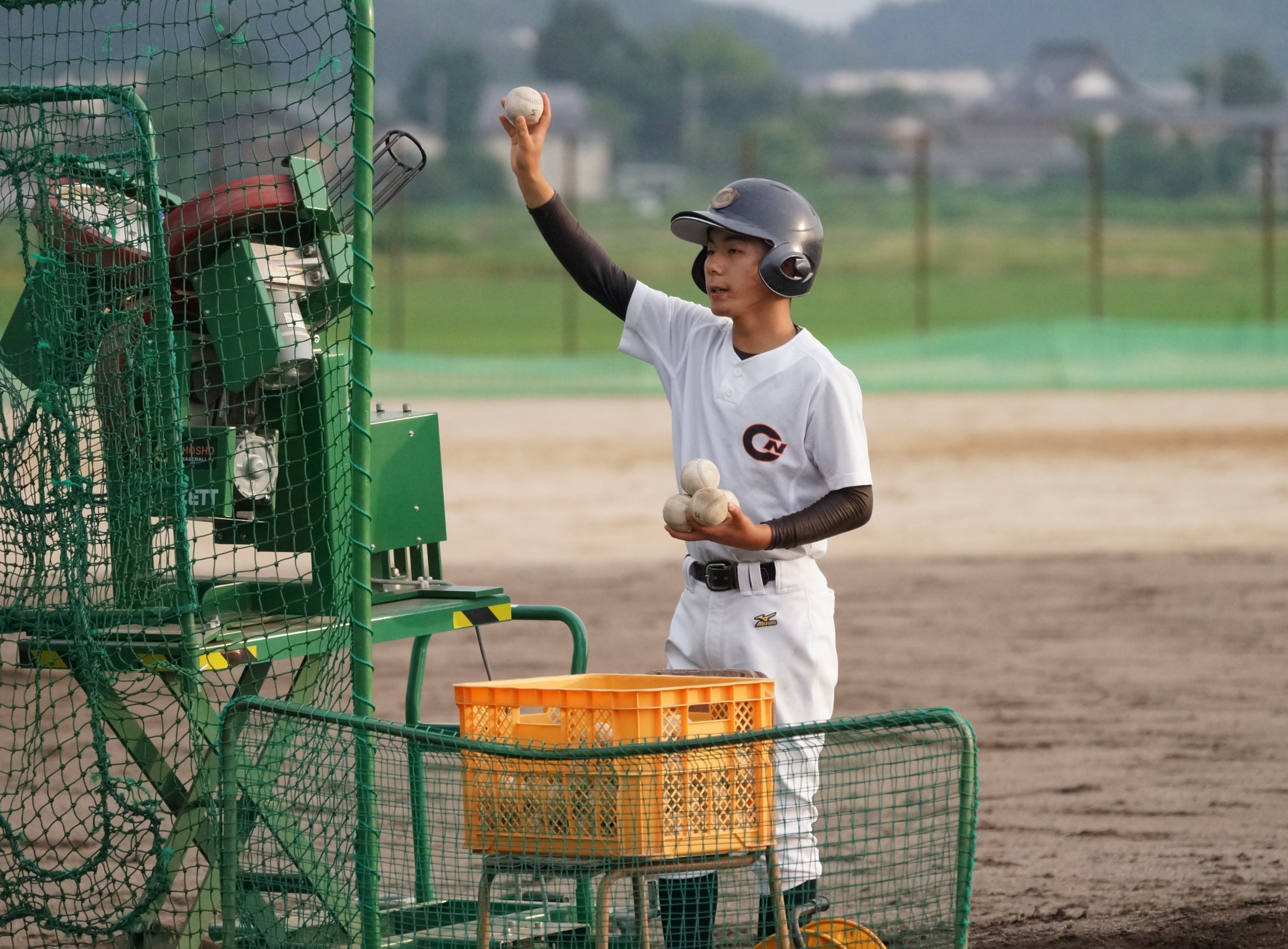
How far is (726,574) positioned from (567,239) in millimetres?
962

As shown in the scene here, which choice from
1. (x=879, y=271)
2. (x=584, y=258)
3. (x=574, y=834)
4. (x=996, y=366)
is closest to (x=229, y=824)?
(x=574, y=834)

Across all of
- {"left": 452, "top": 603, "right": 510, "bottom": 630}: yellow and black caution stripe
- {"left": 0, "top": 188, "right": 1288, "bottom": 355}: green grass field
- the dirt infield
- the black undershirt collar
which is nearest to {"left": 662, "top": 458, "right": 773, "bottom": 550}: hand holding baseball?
the black undershirt collar

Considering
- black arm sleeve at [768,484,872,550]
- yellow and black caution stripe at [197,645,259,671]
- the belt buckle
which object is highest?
black arm sleeve at [768,484,872,550]

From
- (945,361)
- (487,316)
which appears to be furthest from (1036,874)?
(487,316)

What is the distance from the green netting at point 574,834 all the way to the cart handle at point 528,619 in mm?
346

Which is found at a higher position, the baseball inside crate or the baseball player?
the baseball player

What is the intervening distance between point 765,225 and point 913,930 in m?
1.62

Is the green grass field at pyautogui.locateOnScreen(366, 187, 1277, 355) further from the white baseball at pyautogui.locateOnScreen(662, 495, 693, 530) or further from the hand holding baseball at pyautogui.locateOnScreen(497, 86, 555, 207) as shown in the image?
the white baseball at pyautogui.locateOnScreen(662, 495, 693, 530)

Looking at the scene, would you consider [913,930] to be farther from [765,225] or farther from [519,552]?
[519,552]

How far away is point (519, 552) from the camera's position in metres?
12.2

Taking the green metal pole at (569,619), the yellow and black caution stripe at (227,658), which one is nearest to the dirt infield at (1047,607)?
the green metal pole at (569,619)

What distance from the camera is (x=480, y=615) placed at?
4.57 meters

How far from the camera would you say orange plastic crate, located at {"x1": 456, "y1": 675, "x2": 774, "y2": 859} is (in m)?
3.37

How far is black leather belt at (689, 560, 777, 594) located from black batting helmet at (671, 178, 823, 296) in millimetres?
639
